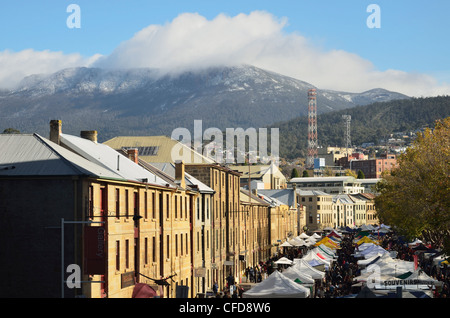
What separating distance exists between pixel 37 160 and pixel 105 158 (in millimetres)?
10106

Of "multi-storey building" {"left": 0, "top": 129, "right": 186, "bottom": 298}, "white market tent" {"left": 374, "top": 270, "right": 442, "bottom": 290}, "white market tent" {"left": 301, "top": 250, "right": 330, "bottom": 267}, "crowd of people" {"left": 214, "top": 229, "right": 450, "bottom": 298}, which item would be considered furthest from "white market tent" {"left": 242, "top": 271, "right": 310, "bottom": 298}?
"white market tent" {"left": 301, "top": 250, "right": 330, "bottom": 267}

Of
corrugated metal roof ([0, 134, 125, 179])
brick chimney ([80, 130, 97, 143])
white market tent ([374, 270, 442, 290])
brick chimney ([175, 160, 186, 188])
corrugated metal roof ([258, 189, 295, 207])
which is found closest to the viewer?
corrugated metal roof ([0, 134, 125, 179])

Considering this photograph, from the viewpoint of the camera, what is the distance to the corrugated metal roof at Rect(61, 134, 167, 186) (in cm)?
4203

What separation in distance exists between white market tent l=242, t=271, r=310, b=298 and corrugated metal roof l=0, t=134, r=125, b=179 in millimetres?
8695

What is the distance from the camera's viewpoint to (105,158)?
147 feet

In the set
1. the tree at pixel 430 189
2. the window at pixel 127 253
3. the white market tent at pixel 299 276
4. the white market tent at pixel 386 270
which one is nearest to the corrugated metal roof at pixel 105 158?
the window at pixel 127 253

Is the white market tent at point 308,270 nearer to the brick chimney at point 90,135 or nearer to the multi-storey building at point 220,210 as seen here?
the multi-storey building at point 220,210

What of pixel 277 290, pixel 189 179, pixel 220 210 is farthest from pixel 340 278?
pixel 277 290

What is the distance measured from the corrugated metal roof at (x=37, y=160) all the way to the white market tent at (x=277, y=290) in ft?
28.5

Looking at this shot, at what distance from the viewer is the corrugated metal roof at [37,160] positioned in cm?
3347

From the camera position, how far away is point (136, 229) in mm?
40750

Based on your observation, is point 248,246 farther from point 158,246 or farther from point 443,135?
point 158,246

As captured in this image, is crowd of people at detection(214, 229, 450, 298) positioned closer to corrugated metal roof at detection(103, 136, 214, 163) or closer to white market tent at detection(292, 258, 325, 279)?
white market tent at detection(292, 258, 325, 279)
